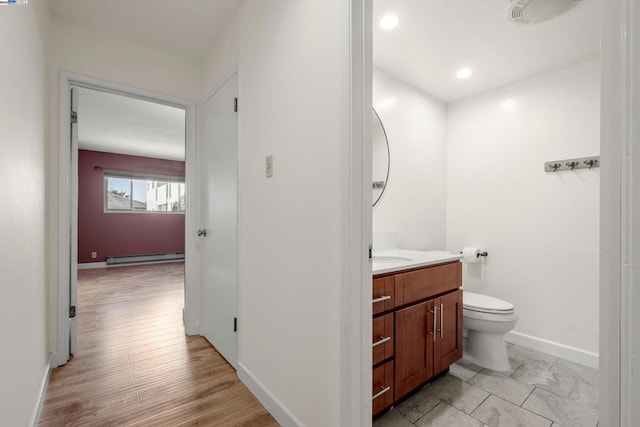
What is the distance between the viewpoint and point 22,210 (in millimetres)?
1249

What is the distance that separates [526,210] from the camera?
2.48 metres

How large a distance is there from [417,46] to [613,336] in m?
2.07

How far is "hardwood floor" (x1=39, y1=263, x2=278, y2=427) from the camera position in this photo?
1.51 metres

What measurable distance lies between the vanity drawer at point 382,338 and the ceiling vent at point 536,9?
1.81 meters

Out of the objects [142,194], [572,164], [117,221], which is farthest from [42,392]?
[142,194]

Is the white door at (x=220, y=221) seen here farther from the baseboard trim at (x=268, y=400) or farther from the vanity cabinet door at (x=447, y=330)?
the vanity cabinet door at (x=447, y=330)

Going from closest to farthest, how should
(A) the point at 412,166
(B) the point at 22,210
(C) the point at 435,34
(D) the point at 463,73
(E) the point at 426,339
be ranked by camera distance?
(B) the point at 22,210 < (E) the point at 426,339 < (C) the point at 435,34 < (D) the point at 463,73 < (A) the point at 412,166

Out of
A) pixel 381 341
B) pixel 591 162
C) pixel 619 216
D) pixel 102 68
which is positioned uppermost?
pixel 102 68

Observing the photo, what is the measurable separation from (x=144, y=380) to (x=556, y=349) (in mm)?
3020

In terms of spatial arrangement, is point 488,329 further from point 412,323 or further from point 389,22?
point 389,22

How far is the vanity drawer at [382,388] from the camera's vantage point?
4.56 ft

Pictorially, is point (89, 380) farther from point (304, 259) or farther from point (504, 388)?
point (504, 388)

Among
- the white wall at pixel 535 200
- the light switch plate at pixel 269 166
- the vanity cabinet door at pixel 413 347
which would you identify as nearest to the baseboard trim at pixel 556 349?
the white wall at pixel 535 200

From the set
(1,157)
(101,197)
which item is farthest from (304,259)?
(101,197)
